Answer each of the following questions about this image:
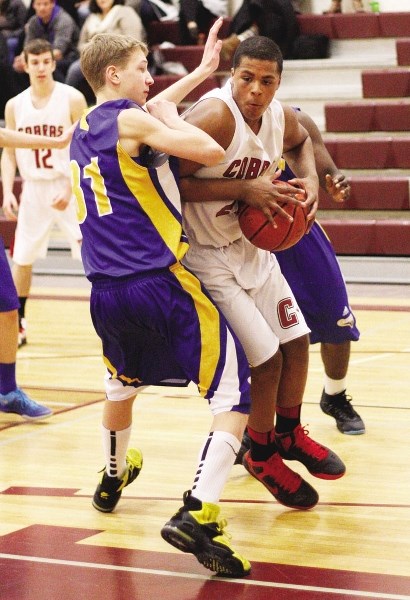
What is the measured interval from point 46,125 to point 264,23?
4614 millimetres

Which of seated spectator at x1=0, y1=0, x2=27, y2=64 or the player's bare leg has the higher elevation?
the player's bare leg

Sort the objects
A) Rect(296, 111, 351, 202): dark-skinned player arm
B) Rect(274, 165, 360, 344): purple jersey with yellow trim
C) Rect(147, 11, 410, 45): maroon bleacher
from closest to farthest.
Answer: Rect(296, 111, 351, 202): dark-skinned player arm, Rect(274, 165, 360, 344): purple jersey with yellow trim, Rect(147, 11, 410, 45): maroon bleacher

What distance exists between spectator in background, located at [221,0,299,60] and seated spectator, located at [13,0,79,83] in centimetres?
165

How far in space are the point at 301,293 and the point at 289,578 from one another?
1.79 meters

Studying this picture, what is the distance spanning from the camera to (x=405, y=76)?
37.6 feet

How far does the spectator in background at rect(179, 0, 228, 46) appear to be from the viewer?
12.5 meters

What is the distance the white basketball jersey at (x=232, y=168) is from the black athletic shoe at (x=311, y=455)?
2.76ft

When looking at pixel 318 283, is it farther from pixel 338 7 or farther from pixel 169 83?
pixel 338 7

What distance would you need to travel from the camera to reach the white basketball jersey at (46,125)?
7.82 metres

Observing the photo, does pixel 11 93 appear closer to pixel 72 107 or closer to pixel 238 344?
pixel 72 107

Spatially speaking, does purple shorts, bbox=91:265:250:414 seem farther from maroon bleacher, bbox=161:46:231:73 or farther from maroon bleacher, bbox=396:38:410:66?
maroon bleacher, bbox=161:46:231:73

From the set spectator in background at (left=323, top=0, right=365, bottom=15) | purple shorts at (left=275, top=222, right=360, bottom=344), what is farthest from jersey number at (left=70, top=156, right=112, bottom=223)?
spectator in background at (left=323, top=0, right=365, bottom=15)

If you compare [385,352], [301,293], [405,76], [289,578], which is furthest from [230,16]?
[289,578]

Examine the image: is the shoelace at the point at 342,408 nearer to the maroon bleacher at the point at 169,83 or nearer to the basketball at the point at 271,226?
the basketball at the point at 271,226
